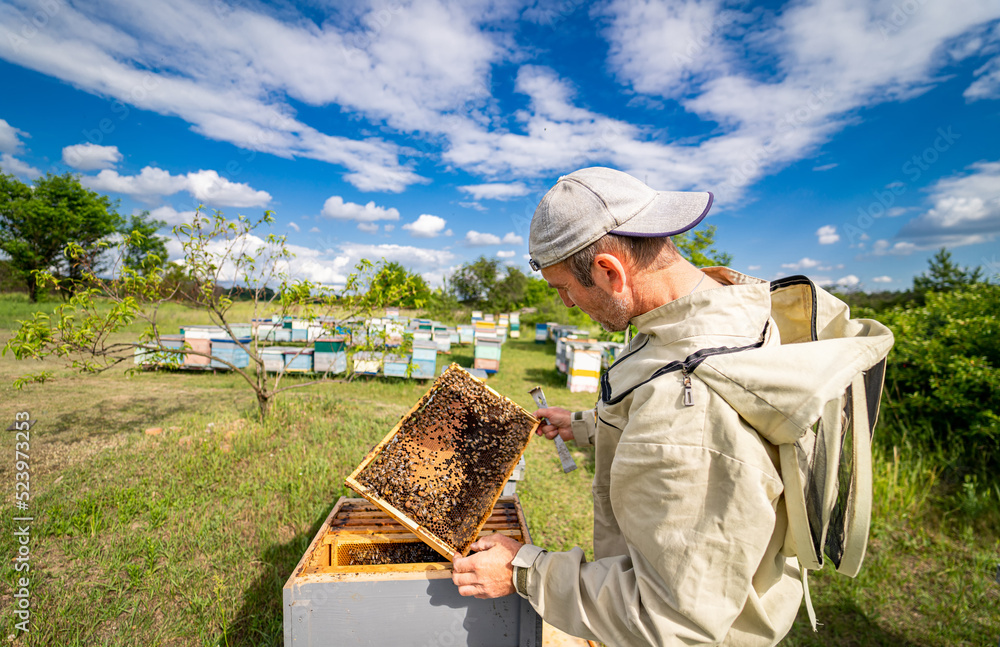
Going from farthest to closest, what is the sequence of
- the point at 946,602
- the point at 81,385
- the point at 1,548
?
1. the point at 81,385
2. the point at 946,602
3. the point at 1,548

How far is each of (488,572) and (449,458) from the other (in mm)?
829

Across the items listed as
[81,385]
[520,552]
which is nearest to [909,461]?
[520,552]

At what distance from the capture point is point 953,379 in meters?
4.96

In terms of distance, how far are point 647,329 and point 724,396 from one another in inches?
15.0

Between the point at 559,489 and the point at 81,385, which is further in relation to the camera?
the point at 81,385

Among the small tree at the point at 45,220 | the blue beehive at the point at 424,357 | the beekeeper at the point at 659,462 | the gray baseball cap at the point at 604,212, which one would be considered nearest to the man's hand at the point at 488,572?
the beekeeper at the point at 659,462

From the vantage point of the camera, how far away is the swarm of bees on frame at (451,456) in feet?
6.88

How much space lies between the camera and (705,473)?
3.96 ft

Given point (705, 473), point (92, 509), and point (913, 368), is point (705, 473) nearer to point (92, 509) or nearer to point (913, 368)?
point (92, 509)

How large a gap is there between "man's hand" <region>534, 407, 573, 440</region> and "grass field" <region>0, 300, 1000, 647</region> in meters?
2.27

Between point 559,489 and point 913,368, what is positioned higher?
point 913,368

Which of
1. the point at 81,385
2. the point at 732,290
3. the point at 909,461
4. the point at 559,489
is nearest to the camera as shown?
the point at 732,290

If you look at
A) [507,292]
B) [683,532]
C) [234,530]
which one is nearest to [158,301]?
[234,530]

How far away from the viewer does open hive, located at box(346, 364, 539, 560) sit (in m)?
2.05
